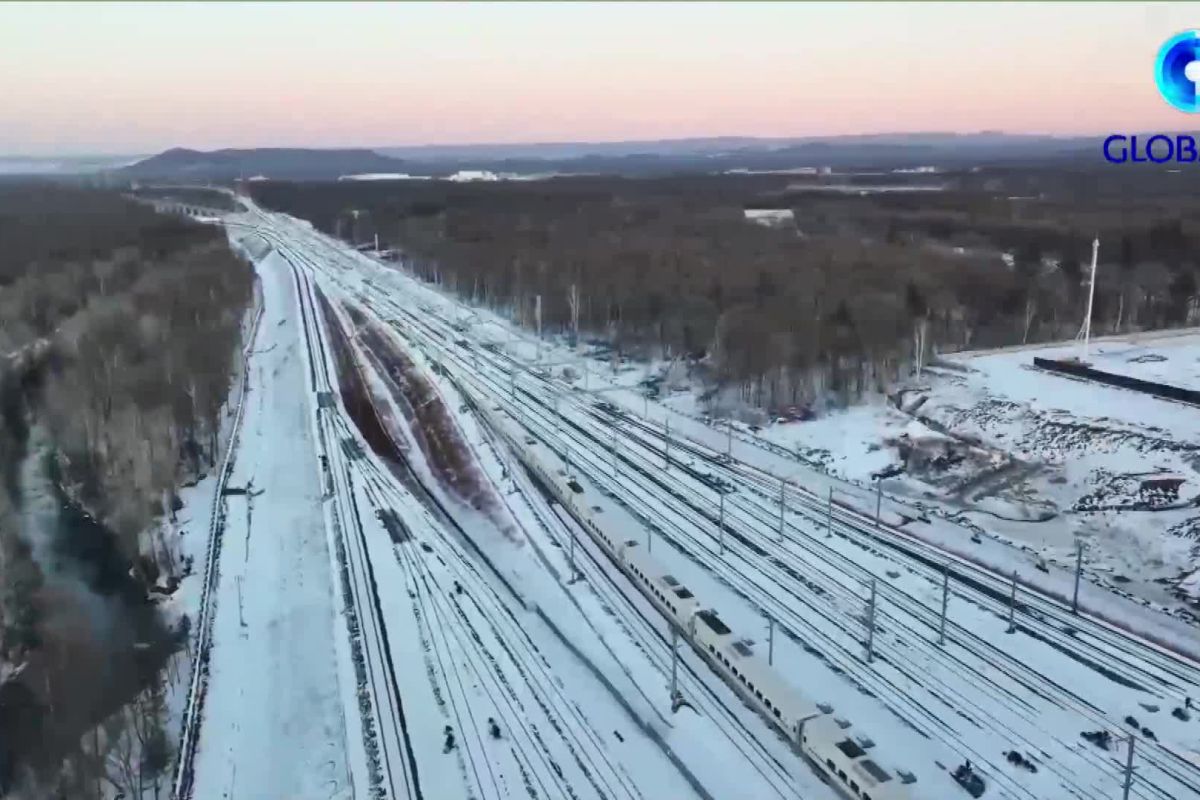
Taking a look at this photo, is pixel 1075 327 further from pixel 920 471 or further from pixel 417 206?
pixel 417 206

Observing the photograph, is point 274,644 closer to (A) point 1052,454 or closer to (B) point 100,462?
(B) point 100,462

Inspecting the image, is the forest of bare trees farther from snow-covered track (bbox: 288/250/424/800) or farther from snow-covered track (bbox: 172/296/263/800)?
snow-covered track (bbox: 288/250/424/800)

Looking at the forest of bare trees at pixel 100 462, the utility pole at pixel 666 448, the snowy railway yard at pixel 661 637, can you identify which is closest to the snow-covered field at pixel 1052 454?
the snowy railway yard at pixel 661 637

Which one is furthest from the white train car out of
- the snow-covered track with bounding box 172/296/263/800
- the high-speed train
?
the snow-covered track with bounding box 172/296/263/800

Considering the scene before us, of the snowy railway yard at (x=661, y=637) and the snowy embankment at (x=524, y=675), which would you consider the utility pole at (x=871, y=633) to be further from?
the snowy embankment at (x=524, y=675)

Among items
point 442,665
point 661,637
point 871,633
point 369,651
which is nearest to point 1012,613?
point 871,633

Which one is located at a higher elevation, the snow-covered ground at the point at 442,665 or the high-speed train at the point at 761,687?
the high-speed train at the point at 761,687
